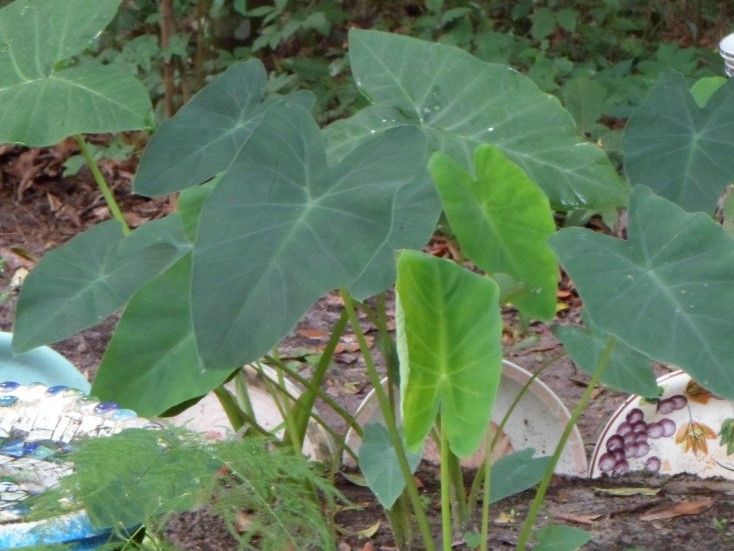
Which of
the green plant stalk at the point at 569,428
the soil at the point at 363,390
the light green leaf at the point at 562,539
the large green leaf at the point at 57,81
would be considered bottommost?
the soil at the point at 363,390

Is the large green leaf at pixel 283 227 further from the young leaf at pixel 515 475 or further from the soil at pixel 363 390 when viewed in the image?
the soil at pixel 363 390

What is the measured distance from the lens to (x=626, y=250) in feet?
4.38

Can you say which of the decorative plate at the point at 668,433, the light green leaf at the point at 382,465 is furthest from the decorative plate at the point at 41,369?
the decorative plate at the point at 668,433

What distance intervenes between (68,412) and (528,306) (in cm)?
61

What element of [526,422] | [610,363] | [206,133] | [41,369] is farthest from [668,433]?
[41,369]

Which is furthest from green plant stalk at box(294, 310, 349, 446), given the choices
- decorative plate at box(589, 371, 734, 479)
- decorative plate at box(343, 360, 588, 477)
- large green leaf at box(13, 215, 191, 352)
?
decorative plate at box(589, 371, 734, 479)

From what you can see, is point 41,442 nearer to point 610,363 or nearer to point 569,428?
point 569,428

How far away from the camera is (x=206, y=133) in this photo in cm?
173

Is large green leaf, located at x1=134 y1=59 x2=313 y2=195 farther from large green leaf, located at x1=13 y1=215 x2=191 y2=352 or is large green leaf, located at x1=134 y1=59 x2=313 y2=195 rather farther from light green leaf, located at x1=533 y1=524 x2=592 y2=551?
light green leaf, located at x1=533 y1=524 x2=592 y2=551

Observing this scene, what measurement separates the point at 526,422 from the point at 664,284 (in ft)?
3.33

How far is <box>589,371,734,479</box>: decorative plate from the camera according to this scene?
216cm

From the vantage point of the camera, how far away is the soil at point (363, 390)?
1.73m

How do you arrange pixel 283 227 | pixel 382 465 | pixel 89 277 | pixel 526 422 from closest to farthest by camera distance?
pixel 283 227 → pixel 382 465 → pixel 89 277 → pixel 526 422

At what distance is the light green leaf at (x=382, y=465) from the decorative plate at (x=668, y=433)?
701 mm
